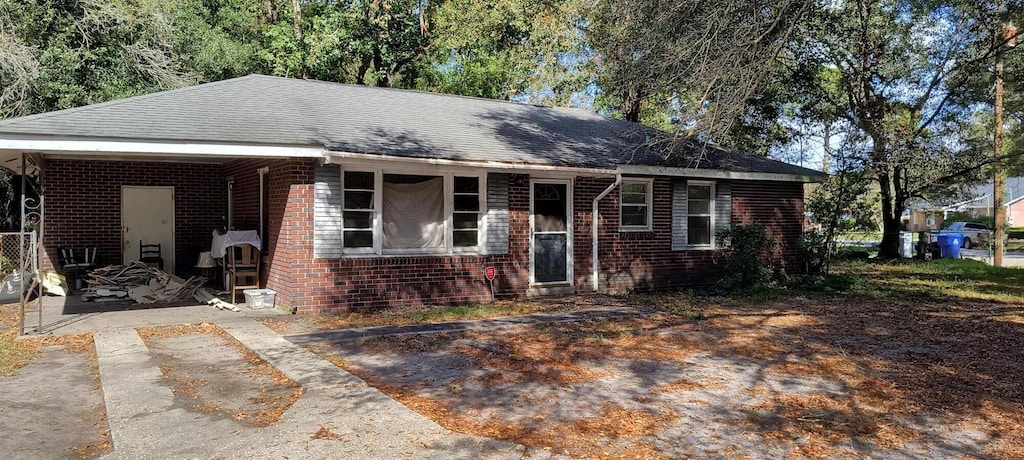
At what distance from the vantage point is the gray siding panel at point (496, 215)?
11.2 m

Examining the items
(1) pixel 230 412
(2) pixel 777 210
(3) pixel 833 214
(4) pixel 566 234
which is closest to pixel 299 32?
(4) pixel 566 234

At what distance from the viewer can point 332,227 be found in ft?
31.7

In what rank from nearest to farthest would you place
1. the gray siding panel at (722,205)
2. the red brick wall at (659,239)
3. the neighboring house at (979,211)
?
the red brick wall at (659,239)
the gray siding panel at (722,205)
the neighboring house at (979,211)

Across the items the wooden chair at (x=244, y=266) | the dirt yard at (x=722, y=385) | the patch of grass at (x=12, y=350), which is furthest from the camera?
the wooden chair at (x=244, y=266)

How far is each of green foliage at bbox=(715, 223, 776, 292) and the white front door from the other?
37.0 feet

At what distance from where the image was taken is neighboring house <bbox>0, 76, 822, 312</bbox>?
9.30 metres

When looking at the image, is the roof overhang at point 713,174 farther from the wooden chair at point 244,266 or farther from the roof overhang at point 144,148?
the wooden chair at point 244,266

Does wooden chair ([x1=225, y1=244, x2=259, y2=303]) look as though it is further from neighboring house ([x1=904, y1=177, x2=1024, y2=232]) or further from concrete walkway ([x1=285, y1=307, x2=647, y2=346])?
→ neighboring house ([x1=904, y1=177, x2=1024, y2=232])

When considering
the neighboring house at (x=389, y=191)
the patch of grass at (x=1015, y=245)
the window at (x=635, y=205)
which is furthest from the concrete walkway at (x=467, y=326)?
the patch of grass at (x=1015, y=245)

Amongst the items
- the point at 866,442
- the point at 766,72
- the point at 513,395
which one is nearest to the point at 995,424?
the point at 866,442

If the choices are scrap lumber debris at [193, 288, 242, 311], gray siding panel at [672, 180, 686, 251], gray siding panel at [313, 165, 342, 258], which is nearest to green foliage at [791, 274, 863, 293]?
gray siding panel at [672, 180, 686, 251]

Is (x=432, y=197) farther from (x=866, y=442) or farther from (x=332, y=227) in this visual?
(x=866, y=442)

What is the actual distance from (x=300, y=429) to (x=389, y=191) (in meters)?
6.27

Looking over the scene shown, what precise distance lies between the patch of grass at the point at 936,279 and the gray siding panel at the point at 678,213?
12.4ft
